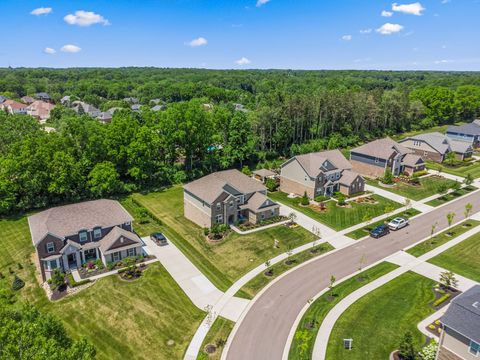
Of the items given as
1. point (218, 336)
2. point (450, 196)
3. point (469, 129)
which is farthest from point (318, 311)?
point (469, 129)

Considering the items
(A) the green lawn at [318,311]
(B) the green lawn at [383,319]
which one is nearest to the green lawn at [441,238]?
(A) the green lawn at [318,311]

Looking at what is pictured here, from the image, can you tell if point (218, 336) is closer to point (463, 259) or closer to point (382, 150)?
point (463, 259)

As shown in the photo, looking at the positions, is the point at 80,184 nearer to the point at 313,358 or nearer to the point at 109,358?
the point at 109,358

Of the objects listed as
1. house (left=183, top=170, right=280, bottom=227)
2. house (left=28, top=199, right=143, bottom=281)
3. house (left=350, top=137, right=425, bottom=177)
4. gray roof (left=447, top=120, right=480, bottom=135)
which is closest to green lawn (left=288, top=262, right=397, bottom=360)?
house (left=183, top=170, right=280, bottom=227)

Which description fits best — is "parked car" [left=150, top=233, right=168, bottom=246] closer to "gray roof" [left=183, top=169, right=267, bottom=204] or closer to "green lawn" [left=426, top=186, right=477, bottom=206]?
"gray roof" [left=183, top=169, right=267, bottom=204]

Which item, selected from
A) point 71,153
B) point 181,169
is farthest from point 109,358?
point 181,169

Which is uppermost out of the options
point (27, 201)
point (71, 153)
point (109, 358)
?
point (71, 153)
